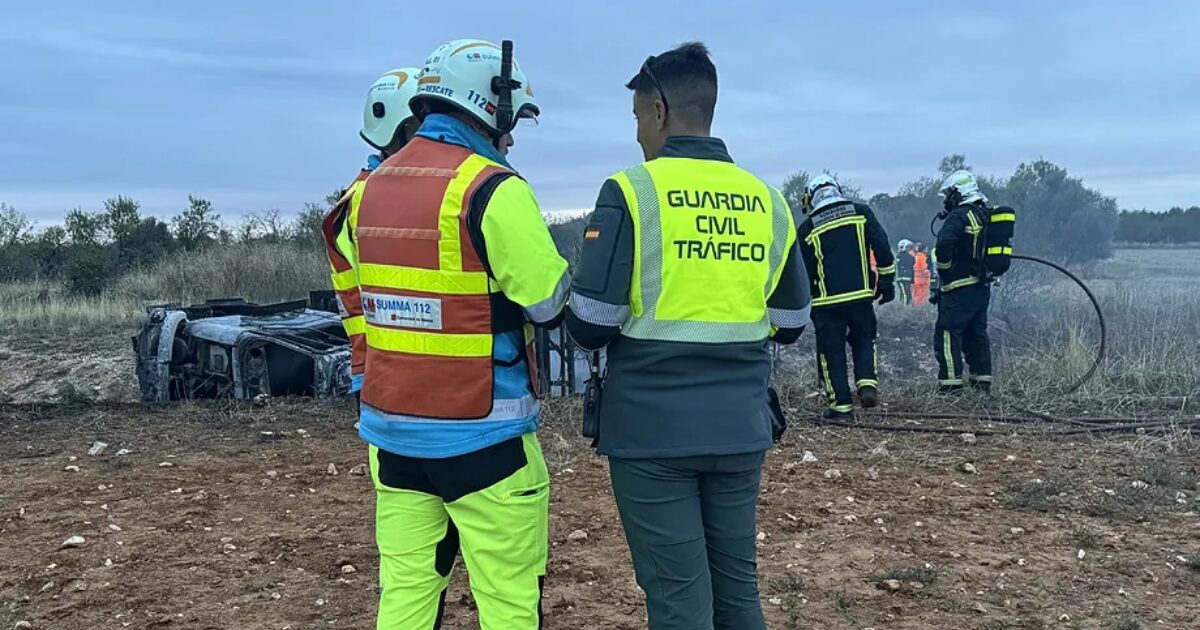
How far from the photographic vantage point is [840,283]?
25.6 feet

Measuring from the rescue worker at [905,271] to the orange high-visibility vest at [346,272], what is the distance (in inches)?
761

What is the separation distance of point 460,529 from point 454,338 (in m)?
0.53

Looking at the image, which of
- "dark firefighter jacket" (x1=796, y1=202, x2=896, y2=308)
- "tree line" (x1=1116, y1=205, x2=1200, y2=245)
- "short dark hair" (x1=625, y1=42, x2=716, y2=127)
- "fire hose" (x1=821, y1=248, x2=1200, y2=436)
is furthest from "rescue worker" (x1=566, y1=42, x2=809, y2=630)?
"tree line" (x1=1116, y1=205, x2=1200, y2=245)

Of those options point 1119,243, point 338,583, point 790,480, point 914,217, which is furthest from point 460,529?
point 1119,243

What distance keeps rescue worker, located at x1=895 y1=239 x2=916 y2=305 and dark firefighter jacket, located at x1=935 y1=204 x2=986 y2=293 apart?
41.8 ft

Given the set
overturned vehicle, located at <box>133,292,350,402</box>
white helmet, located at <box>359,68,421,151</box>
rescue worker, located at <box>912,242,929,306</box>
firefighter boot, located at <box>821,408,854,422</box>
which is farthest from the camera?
rescue worker, located at <box>912,242,929,306</box>

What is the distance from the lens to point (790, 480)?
588 centimetres

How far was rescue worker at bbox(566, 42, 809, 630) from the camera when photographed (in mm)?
2486

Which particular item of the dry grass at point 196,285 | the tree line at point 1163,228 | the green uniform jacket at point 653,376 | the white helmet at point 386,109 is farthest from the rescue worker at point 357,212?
the tree line at point 1163,228

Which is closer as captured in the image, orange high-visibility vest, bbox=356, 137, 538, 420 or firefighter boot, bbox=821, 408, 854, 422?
orange high-visibility vest, bbox=356, 137, 538, 420

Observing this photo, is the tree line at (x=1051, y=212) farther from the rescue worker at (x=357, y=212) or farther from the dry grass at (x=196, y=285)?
the rescue worker at (x=357, y=212)

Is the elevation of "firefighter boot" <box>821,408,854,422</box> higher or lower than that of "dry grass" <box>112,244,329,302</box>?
lower

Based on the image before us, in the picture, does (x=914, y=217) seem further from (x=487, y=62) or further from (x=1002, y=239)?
(x=487, y=62)

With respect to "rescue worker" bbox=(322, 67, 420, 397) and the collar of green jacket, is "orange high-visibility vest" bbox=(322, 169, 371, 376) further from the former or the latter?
the collar of green jacket
